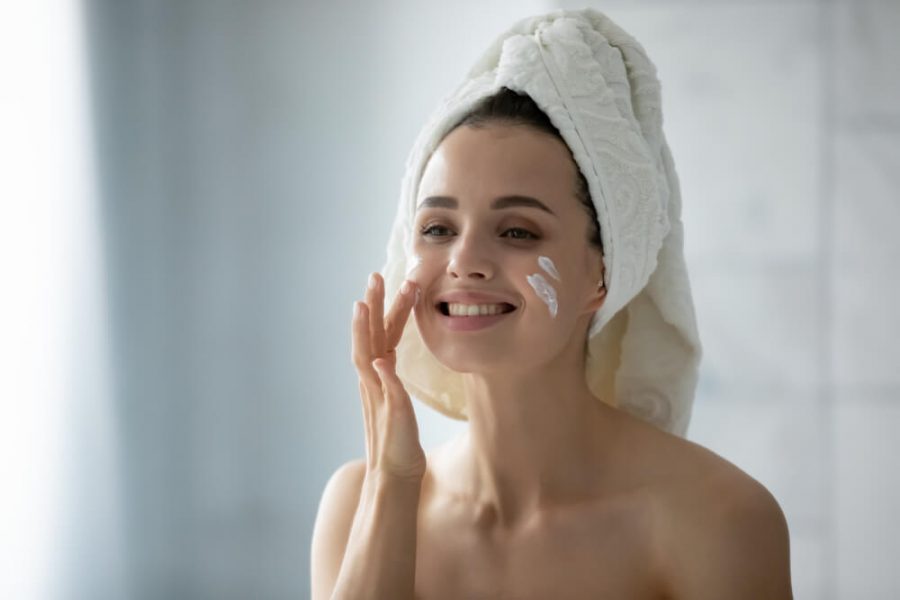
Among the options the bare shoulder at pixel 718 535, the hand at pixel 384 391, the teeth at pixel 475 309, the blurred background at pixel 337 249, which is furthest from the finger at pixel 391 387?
the blurred background at pixel 337 249

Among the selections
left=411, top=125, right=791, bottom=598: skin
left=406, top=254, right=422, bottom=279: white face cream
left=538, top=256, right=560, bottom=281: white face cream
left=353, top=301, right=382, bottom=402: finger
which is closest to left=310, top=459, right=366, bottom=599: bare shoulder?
left=411, top=125, right=791, bottom=598: skin

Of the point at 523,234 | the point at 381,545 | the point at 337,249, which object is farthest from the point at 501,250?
the point at 337,249

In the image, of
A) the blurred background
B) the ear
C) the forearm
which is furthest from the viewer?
the blurred background

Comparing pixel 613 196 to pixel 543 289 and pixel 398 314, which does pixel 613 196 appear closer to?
pixel 543 289

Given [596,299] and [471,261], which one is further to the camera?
[596,299]

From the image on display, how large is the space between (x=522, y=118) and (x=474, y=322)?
0.90 ft

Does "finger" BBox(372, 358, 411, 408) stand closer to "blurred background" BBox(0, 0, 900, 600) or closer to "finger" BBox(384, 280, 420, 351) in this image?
"finger" BBox(384, 280, 420, 351)

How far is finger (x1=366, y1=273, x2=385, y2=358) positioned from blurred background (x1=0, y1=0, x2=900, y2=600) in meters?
1.57

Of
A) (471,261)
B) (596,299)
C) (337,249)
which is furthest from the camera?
(337,249)

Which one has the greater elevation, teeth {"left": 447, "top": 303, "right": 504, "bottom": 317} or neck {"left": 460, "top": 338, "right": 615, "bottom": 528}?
teeth {"left": 447, "top": 303, "right": 504, "bottom": 317}

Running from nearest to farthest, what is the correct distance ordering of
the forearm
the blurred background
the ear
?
the forearm
the ear
the blurred background

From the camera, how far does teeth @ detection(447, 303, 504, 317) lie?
1.31 m

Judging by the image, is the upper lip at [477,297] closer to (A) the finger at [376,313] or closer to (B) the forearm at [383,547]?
(A) the finger at [376,313]

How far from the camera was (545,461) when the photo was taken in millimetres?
1438
